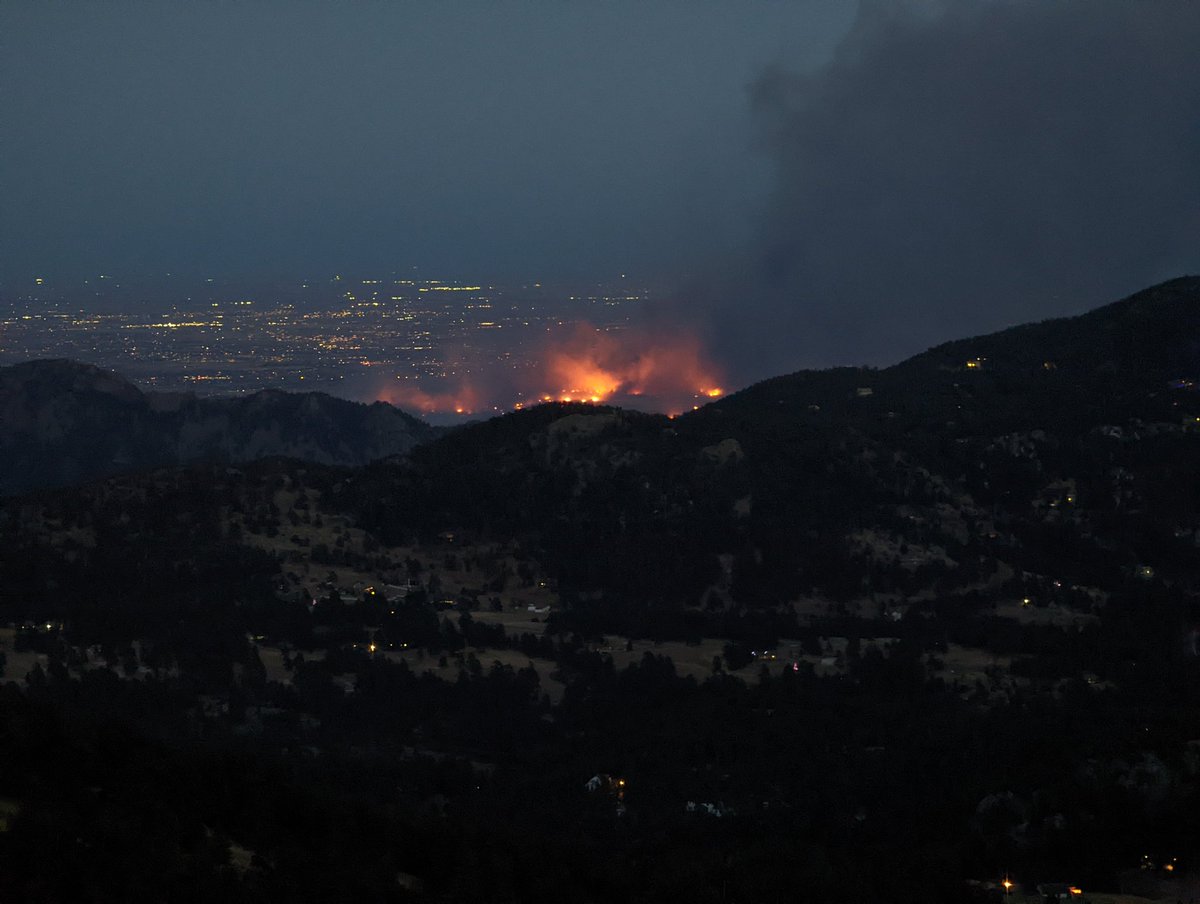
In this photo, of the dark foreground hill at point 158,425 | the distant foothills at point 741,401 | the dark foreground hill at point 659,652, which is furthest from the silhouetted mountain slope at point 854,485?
the dark foreground hill at point 158,425

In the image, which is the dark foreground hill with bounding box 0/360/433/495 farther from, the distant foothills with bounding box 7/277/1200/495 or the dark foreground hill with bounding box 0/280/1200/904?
the dark foreground hill with bounding box 0/280/1200/904

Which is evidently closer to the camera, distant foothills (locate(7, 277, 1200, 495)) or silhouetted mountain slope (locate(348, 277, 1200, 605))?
silhouetted mountain slope (locate(348, 277, 1200, 605))

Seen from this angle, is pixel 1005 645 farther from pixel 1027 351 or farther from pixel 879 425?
pixel 1027 351

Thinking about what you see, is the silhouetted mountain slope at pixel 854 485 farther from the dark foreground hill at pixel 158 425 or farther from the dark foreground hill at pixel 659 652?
the dark foreground hill at pixel 158 425

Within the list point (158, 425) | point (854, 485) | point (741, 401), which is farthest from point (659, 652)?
point (158, 425)

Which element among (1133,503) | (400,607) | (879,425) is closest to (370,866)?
(400,607)

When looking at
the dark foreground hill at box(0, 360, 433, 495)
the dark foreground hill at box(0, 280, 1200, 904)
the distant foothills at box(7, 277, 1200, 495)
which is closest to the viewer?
the dark foreground hill at box(0, 280, 1200, 904)

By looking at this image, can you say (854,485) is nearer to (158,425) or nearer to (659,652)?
(659,652)

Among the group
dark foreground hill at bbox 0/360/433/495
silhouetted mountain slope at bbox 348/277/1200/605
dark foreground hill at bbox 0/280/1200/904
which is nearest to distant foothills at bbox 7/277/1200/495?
dark foreground hill at bbox 0/360/433/495
